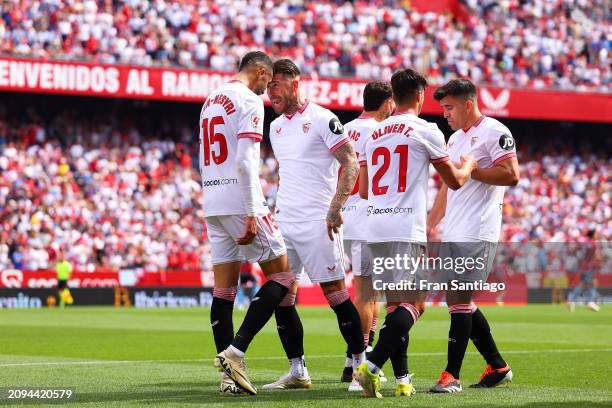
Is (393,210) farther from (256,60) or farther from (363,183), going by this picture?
(256,60)

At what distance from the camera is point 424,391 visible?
914 cm

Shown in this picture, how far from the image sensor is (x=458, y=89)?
947cm

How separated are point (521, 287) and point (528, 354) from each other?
23.1 m

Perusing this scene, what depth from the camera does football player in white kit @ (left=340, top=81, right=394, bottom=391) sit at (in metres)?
10.7

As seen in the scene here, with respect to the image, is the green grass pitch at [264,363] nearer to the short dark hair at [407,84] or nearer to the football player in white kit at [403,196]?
the football player in white kit at [403,196]

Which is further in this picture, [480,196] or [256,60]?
[480,196]

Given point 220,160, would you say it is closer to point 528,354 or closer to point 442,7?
point 528,354

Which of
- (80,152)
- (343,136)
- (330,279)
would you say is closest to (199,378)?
(330,279)

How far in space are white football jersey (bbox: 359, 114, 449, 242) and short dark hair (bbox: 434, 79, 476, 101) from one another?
742mm

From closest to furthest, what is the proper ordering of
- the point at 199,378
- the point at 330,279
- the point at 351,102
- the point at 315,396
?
the point at 315,396 → the point at 330,279 → the point at 199,378 → the point at 351,102

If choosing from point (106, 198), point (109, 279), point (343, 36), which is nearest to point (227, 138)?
point (109, 279)

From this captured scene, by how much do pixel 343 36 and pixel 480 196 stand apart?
105 feet

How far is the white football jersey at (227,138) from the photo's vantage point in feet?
29.5

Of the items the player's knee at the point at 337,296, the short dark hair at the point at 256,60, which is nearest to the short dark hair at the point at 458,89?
the short dark hair at the point at 256,60
